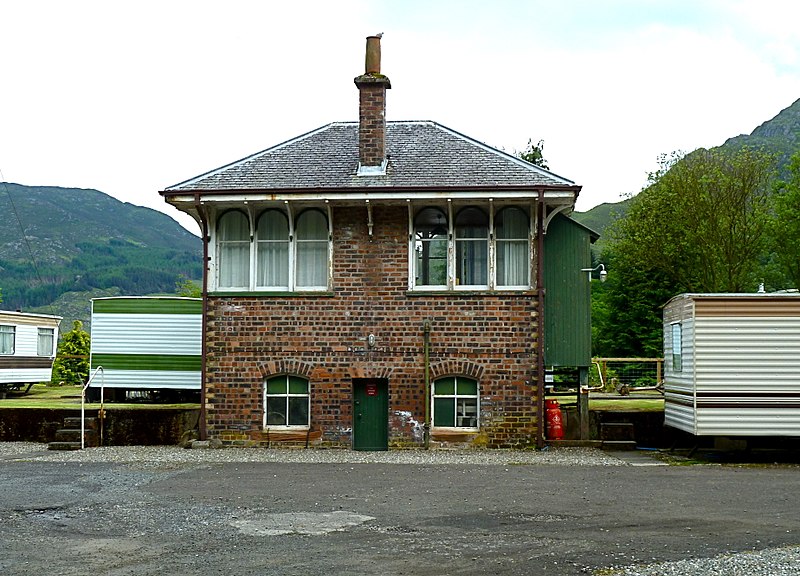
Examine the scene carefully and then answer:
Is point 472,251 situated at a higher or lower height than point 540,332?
higher

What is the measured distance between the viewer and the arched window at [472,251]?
2159cm

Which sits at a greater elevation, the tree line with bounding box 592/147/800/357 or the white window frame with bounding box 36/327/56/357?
the tree line with bounding box 592/147/800/357

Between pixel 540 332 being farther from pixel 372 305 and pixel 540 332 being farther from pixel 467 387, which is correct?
pixel 372 305

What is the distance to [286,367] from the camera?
21.7 m

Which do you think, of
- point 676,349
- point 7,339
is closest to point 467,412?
point 676,349

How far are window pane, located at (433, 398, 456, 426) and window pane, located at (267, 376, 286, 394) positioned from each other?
3.18 metres

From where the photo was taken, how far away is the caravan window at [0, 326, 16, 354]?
1239 inches

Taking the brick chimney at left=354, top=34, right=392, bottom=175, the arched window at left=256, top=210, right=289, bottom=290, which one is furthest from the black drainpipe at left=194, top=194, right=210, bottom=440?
the brick chimney at left=354, top=34, right=392, bottom=175

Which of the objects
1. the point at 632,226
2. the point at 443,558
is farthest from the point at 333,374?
the point at 632,226

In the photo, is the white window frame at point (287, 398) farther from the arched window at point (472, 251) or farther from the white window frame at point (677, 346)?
the white window frame at point (677, 346)

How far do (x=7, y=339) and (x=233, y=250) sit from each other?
12934 millimetres

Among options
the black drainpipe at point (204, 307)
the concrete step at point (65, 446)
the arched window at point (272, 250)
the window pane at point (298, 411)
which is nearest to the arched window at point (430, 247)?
the arched window at point (272, 250)

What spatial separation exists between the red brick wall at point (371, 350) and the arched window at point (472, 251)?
418 millimetres

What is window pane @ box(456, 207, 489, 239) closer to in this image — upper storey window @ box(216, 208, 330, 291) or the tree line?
upper storey window @ box(216, 208, 330, 291)
